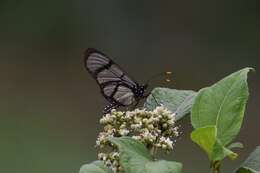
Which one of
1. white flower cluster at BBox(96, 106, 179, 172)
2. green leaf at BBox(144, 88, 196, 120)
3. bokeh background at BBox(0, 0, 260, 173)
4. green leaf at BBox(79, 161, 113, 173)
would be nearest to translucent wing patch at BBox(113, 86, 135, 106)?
green leaf at BBox(144, 88, 196, 120)

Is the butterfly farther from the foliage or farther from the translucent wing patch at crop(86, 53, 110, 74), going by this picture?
the foliage

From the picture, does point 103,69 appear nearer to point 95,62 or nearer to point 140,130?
point 95,62

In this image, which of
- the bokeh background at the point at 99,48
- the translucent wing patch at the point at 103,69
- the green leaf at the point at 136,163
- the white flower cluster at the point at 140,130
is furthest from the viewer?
the bokeh background at the point at 99,48

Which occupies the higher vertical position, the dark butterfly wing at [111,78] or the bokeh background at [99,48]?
the dark butterfly wing at [111,78]

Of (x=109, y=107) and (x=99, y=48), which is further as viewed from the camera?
(x=99, y=48)

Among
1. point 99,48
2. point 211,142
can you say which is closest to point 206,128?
point 211,142

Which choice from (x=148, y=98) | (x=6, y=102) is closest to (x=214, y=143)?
(x=148, y=98)

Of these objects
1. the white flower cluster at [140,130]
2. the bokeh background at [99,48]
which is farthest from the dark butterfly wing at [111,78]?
the bokeh background at [99,48]

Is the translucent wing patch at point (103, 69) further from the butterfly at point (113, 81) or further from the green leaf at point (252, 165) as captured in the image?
the green leaf at point (252, 165)
